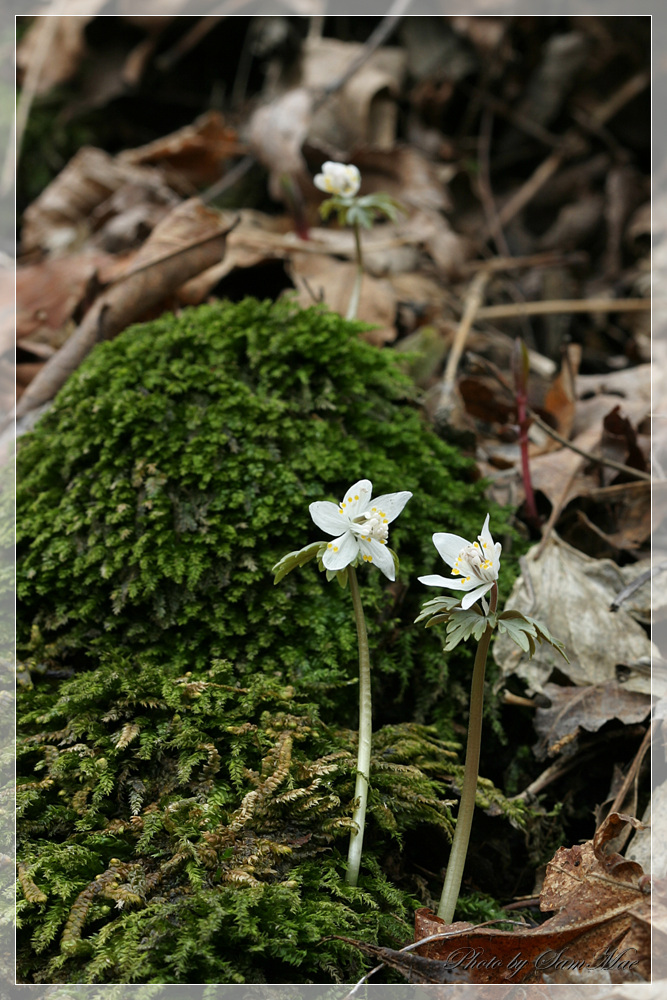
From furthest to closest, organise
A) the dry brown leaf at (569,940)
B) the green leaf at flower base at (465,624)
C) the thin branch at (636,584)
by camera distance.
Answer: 1. the thin branch at (636,584)
2. the green leaf at flower base at (465,624)
3. the dry brown leaf at (569,940)

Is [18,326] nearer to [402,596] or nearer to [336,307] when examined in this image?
[336,307]

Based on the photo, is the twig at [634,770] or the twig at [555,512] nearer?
the twig at [634,770]

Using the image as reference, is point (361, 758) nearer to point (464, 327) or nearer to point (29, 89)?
point (464, 327)

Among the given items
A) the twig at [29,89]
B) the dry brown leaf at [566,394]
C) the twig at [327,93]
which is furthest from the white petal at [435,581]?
the twig at [29,89]

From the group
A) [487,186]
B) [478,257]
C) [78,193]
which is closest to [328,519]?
[478,257]

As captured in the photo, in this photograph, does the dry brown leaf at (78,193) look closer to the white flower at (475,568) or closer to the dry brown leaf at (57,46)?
the dry brown leaf at (57,46)
